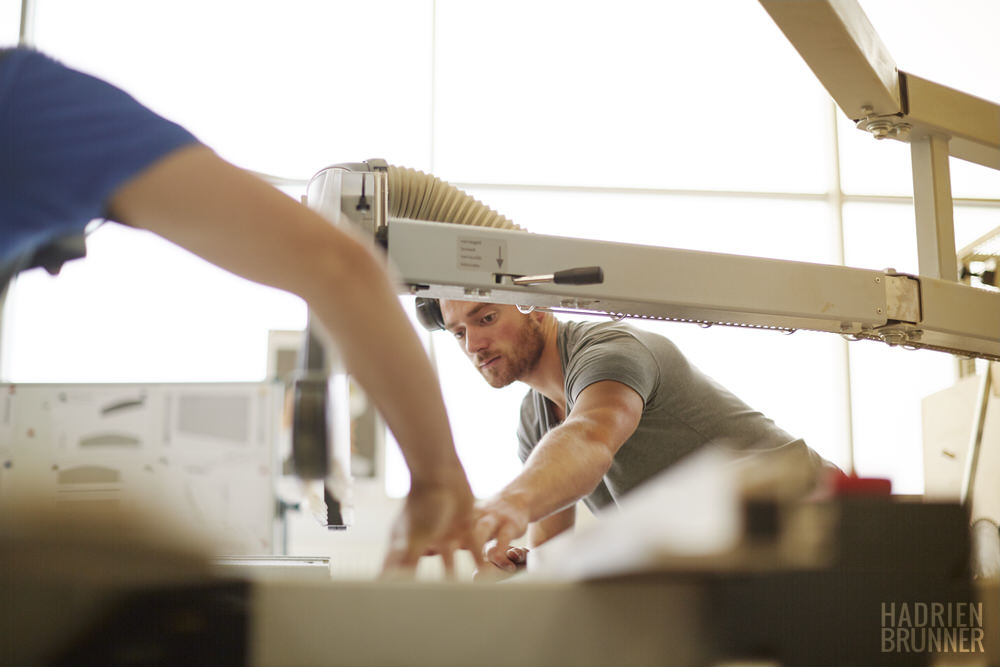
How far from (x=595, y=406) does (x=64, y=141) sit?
3.73 ft

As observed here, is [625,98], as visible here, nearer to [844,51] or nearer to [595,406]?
[595,406]

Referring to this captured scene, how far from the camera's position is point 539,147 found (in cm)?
434

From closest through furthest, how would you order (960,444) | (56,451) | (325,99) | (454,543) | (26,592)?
(26,592) → (454,543) → (960,444) → (56,451) → (325,99)

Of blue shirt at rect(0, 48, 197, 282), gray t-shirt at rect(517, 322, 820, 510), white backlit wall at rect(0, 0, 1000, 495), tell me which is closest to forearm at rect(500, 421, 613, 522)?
gray t-shirt at rect(517, 322, 820, 510)

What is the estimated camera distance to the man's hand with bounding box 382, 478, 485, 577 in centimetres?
64

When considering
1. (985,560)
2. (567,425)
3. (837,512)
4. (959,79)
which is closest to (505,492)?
(567,425)

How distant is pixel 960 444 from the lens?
255 cm

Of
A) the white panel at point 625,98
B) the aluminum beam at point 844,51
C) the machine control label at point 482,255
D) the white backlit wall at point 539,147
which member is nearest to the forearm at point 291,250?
the machine control label at point 482,255

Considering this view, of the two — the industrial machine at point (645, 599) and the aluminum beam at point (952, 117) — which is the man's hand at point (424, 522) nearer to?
the industrial machine at point (645, 599)

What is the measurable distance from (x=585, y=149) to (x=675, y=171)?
470 mm

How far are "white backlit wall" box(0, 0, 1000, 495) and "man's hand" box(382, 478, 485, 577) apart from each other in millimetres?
3233

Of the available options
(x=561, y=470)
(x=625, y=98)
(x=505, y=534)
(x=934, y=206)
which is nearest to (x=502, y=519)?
(x=505, y=534)

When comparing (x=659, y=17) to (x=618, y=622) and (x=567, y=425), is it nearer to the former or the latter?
(x=567, y=425)

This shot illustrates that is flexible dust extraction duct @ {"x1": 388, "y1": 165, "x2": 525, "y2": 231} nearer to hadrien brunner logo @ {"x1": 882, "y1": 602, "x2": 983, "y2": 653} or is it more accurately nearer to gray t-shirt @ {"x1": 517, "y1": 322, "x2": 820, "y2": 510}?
gray t-shirt @ {"x1": 517, "y1": 322, "x2": 820, "y2": 510}
